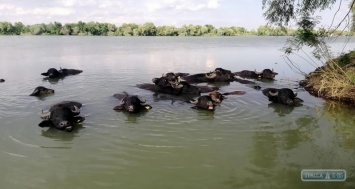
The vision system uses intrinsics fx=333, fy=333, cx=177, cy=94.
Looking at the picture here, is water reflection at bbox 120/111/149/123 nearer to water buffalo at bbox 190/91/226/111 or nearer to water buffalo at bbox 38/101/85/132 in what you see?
water buffalo at bbox 38/101/85/132

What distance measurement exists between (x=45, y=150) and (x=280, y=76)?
13.0m

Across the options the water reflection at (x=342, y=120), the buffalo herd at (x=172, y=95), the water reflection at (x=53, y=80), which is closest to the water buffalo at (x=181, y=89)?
the buffalo herd at (x=172, y=95)

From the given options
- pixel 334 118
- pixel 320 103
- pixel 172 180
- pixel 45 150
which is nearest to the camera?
pixel 172 180

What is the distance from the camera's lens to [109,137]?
675 cm

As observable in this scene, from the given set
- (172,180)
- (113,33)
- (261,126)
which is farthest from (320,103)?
(113,33)

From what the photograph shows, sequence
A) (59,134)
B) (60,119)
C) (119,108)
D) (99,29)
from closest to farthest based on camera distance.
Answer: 1. (59,134)
2. (60,119)
3. (119,108)
4. (99,29)

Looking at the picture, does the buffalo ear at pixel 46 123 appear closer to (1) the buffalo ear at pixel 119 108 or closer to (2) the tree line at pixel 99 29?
(1) the buffalo ear at pixel 119 108

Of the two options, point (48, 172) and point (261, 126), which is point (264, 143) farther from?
point (48, 172)

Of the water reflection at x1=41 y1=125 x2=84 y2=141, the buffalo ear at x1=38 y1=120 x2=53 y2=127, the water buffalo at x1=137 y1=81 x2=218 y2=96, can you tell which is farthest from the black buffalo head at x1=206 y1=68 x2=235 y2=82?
the buffalo ear at x1=38 y1=120 x2=53 y2=127

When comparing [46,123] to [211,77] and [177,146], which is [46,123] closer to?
[177,146]

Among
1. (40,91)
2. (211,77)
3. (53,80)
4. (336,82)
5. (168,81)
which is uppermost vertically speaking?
(336,82)
